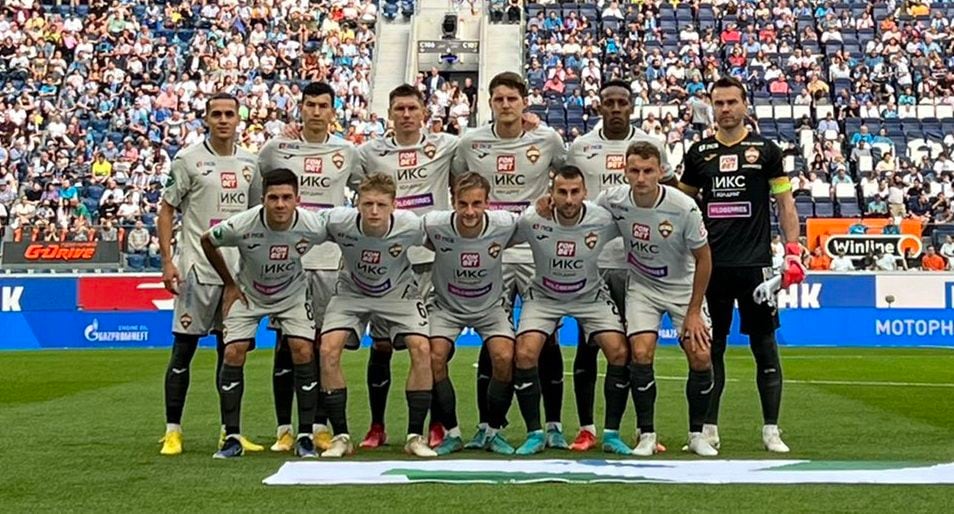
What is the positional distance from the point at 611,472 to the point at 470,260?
1.94 m

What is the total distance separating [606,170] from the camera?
391 inches

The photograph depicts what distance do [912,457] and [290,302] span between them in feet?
12.6

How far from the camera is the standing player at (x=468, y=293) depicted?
927cm

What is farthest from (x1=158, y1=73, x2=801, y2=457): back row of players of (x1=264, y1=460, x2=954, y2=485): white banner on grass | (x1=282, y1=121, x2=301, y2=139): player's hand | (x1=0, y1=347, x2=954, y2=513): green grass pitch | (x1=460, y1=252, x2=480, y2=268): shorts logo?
(x1=264, y1=460, x2=954, y2=485): white banner on grass

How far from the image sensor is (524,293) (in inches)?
385

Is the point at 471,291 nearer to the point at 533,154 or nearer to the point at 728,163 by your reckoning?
the point at 533,154

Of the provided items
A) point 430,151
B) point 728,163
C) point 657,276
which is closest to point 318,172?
point 430,151

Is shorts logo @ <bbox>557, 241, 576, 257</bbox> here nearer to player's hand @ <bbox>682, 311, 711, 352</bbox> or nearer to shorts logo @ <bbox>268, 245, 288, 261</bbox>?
player's hand @ <bbox>682, 311, 711, 352</bbox>

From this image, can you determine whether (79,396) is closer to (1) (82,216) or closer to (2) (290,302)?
(2) (290,302)

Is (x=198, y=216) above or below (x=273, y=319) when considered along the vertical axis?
above

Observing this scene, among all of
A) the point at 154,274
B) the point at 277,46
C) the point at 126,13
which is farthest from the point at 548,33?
the point at 154,274

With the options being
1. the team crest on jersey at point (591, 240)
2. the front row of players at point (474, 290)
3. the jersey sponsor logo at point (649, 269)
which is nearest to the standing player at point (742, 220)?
the front row of players at point (474, 290)

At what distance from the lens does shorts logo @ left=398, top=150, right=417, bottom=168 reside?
32.4ft

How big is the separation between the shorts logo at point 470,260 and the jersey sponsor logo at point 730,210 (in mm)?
1511
